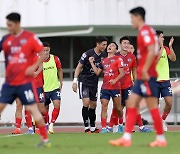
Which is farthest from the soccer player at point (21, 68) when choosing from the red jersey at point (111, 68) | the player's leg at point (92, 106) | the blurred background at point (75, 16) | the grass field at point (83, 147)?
the blurred background at point (75, 16)

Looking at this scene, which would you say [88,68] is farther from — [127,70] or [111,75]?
[127,70]

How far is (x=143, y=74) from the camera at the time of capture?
12008mm

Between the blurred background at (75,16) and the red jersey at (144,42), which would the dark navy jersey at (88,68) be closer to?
the red jersey at (144,42)

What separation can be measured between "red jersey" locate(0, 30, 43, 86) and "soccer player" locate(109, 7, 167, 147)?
169 centimetres

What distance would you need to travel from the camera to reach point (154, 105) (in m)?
12.5

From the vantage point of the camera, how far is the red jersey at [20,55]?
12.7 m

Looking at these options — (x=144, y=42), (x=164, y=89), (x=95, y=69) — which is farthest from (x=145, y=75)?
(x=95, y=69)

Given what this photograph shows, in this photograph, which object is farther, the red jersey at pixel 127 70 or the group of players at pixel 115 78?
the red jersey at pixel 127 70

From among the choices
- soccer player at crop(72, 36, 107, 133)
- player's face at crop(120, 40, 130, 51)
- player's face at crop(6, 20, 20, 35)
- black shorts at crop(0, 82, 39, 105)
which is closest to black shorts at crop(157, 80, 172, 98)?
player's face at crop(120, 40, 130, 51)

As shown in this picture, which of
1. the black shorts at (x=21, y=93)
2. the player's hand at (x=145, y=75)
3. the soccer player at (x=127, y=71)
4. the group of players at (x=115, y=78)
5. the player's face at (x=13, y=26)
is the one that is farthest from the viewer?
the soccer player at (x=127, y=71)

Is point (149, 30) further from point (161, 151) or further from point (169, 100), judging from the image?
point (169, 100)

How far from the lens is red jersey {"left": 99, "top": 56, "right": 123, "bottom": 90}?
18.9 metres

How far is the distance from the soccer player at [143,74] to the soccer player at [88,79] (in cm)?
688

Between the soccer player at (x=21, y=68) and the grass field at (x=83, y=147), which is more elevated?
the soccer player at (x=21, y=68)
